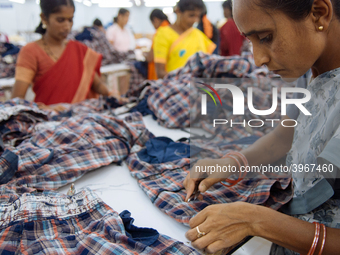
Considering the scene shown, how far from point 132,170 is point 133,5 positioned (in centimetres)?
1387

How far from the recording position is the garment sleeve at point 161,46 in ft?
8.82

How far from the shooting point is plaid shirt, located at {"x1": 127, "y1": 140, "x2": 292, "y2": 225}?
32.4 inches

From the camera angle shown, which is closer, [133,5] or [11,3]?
[11,3]

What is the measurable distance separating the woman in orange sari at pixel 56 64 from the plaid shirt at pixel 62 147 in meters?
0.74

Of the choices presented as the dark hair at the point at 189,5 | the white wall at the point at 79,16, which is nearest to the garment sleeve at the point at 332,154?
the dark hair at the point at 189,5

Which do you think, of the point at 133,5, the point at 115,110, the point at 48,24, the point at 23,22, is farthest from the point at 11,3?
the point at 115,110

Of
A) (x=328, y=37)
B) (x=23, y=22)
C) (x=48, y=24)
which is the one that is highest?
(x=23, y=22)

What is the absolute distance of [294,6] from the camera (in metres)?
0.59

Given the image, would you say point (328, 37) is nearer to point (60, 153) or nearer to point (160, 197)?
point (160, 197)

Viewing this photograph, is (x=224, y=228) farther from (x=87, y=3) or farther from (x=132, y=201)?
(x=87, y=3)

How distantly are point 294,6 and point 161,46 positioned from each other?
2219 millimetres

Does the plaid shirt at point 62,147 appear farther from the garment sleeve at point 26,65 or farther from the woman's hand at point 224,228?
the garment sleeve at point 26,65

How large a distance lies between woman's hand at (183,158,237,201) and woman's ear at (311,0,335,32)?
1.58ft

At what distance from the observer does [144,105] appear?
1.87m
